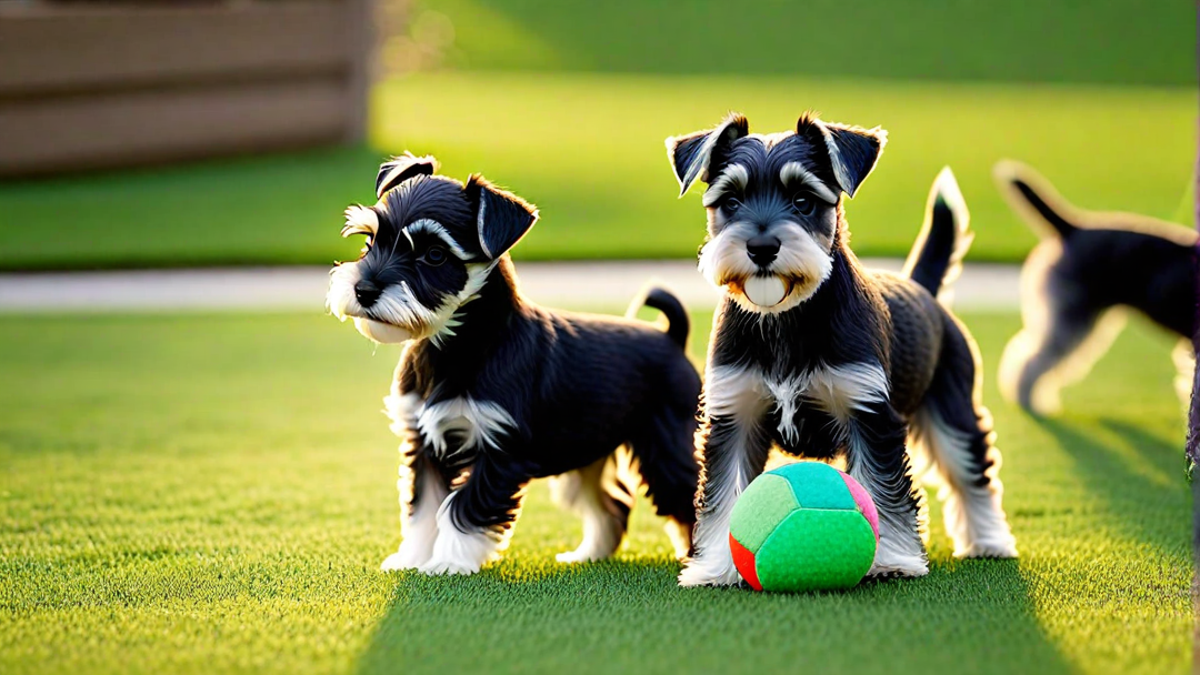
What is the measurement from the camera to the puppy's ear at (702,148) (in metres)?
4.67

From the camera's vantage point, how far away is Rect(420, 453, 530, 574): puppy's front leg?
5.00 m

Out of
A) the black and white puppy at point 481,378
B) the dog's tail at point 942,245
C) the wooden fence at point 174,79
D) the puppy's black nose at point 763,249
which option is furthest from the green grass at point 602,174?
the puppy's black nose at point 763,249

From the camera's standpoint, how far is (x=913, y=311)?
17.2 feet

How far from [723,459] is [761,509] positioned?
12.7 inches

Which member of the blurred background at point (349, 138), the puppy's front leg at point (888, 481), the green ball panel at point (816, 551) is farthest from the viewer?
the blurred background at point (349, 138)

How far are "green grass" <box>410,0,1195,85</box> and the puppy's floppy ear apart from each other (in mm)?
36885

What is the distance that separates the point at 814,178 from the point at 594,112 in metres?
27.9

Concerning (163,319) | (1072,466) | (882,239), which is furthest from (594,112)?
(1072,466)

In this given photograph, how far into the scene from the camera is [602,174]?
22734 mm

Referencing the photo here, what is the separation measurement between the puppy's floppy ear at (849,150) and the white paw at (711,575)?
4.46 ft

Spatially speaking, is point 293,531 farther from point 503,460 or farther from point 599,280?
point 599,280

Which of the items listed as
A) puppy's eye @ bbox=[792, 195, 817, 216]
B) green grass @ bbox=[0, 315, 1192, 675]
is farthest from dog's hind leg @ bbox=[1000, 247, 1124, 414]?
puppy's eye @ bbox=[792, 195, 817, 216]

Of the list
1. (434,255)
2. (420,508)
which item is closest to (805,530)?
(420,508)

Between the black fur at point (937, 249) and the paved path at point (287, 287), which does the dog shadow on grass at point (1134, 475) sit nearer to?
the black fur at point (937, 249)
